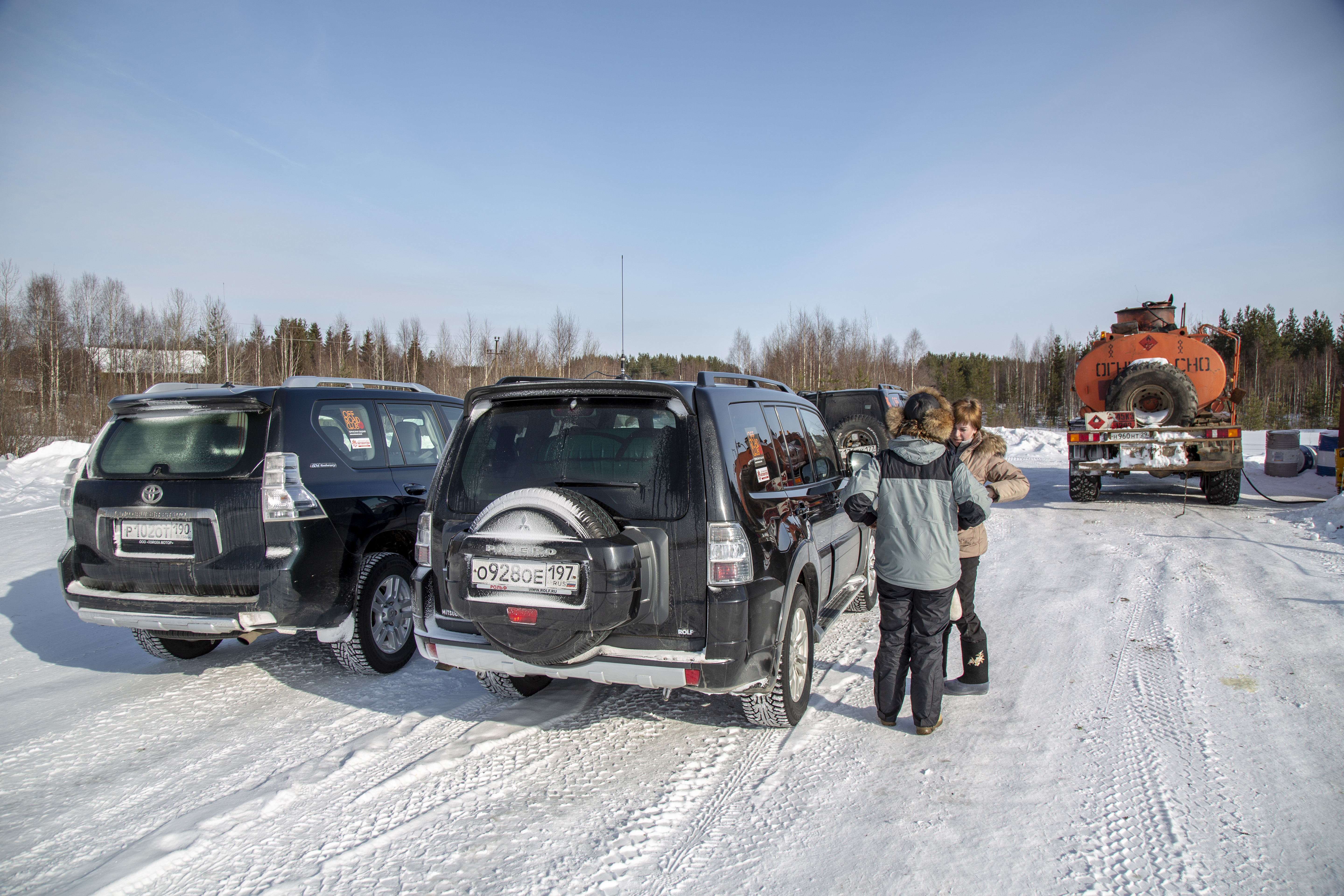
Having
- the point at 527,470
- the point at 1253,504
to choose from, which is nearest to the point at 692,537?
the point at 527,470

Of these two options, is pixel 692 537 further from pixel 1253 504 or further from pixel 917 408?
pixel 1253 504

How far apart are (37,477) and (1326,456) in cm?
2554

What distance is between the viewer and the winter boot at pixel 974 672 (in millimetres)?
4363

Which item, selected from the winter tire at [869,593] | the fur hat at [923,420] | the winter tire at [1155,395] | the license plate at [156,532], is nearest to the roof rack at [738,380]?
the fur hat at [923,420]

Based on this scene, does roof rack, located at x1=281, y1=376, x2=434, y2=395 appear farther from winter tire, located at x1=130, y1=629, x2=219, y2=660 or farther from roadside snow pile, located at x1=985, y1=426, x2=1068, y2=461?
roadside snow pile, located at x1=985, y1=426, x2=1068, y2=461

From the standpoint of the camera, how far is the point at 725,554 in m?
3.31

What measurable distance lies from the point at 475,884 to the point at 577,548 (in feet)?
4.25

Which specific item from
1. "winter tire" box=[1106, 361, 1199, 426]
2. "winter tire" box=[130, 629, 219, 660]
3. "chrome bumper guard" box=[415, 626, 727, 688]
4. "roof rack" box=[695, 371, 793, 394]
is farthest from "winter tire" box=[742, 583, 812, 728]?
"winter tire" box=[1106, 361, 1199, 426]

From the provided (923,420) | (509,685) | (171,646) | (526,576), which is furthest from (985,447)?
(171,646)

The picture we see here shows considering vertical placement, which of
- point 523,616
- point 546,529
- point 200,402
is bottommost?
point 523,616

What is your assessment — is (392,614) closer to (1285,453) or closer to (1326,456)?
(1285,453)

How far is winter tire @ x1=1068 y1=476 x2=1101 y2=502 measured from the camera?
471 inches

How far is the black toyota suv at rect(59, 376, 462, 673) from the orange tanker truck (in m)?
10.9

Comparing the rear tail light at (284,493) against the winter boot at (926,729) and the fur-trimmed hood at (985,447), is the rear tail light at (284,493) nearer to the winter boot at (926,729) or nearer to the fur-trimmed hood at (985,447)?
the winter boot at (926,729)
